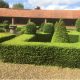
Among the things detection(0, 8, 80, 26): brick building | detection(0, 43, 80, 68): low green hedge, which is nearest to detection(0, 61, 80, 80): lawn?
detection(0, 43, 80, 68): low green hedge

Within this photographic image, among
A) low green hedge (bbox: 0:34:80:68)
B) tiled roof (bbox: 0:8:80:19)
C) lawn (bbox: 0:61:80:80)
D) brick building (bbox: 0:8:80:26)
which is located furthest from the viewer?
tiled roof (bbox: 0:8:80:19)

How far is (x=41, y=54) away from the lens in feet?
39.5

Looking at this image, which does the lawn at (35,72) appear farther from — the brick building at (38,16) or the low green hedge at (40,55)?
the brick building at (38,16)

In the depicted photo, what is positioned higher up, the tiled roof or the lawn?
the tiled roof

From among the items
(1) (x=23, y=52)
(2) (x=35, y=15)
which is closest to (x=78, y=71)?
(1) (x=23, y=52)

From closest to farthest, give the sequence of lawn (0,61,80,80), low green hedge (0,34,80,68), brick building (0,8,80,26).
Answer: lawn (0,61,80,80) → low green hedge (0,34,80,68) → brick building (0,8,80,26)

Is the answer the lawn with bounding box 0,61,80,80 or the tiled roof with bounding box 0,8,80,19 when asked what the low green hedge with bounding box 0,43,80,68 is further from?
the tiled roof with bounding box 0,8,80,19

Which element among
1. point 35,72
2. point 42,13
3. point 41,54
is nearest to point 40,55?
point 41,54

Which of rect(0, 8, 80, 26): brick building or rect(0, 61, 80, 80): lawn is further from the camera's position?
rect(0, 8, 80, 26): brick building

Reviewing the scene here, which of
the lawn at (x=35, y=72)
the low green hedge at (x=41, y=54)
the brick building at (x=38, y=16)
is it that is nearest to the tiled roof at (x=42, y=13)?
the brick building at (x=38, y=16)

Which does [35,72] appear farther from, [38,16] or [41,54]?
[38,16]

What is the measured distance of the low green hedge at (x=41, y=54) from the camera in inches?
462

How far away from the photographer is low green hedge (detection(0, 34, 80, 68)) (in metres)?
11.7

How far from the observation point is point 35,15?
50969 mm
